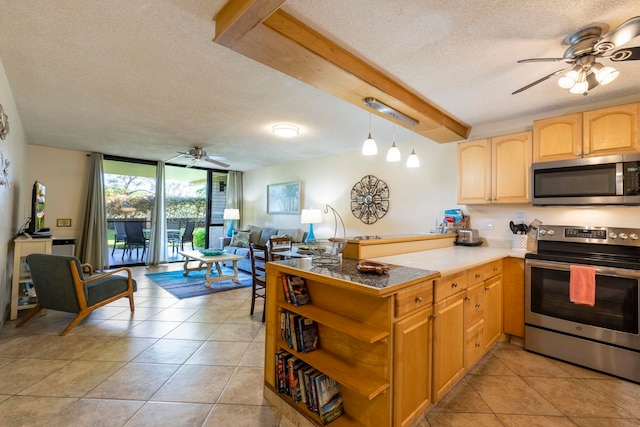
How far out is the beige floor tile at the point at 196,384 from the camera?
6.21ft

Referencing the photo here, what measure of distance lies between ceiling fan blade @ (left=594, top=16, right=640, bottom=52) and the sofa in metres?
4.57

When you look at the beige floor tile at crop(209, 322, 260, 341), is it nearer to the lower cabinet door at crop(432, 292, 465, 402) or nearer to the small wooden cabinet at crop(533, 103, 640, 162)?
the lower cabinet door at crop(432, 292, 465, 402)

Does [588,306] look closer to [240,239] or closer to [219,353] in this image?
[219,353]

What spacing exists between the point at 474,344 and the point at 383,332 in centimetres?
130

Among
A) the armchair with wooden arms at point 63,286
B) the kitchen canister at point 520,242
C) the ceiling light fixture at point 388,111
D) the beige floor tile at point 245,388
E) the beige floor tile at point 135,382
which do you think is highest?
the ceiling light fixture at point 388,111

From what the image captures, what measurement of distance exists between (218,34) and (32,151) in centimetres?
581

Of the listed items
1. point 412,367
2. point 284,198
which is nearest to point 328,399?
point 412,367

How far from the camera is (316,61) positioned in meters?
1.79

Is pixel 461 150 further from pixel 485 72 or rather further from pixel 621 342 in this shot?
pixel 621 342

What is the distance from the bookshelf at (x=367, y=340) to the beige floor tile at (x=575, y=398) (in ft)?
3.29

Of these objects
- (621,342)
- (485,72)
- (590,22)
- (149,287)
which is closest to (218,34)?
(485,72)

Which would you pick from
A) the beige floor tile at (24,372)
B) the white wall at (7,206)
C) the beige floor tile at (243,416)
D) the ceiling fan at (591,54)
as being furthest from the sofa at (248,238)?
the ceiling fan at (591,54)

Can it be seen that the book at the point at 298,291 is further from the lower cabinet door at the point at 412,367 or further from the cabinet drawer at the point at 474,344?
the cabinet drawer at the point at 474,344

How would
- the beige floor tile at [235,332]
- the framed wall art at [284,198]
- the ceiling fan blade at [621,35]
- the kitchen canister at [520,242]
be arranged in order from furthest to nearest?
1. the framed wall art at [284,198]
2. the kitchen canister at [520,242]
3. the beige floor tile at [235,332]
4. the ceiling fan blade at [621,35]
